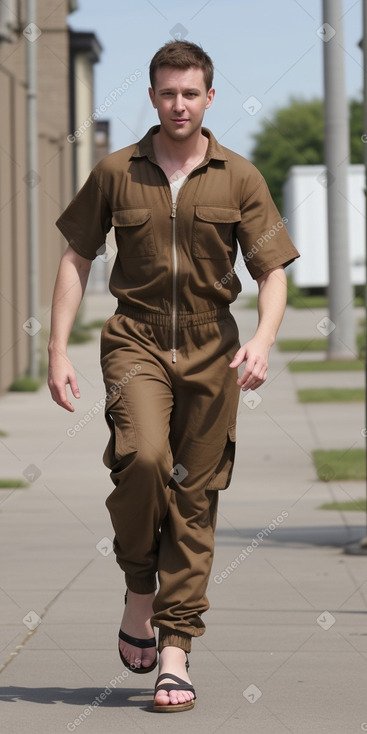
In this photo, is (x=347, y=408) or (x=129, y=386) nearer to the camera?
(x=129, y=386)

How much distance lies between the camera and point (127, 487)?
5004mm

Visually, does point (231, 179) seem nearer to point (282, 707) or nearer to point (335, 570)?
point (282, 707)

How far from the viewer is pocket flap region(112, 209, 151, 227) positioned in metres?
5.05

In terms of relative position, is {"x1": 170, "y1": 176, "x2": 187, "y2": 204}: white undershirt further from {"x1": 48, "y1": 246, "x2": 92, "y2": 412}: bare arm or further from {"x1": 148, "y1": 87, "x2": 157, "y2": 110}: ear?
{"x1": 48, "y1": 246, "x2": 92, "y2": 412}: bare arm

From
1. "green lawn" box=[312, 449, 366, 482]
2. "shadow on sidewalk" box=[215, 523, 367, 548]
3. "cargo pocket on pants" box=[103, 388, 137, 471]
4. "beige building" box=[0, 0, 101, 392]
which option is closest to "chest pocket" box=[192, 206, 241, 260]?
"cargo pocket on pants" box=[103, 388, 137, 471]

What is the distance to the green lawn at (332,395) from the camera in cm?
1864

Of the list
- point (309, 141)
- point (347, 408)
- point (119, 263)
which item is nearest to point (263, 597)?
point (119, 263)

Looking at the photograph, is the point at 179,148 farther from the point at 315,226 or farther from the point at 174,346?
the point at 315,226

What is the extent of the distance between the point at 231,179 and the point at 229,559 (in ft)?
11.4

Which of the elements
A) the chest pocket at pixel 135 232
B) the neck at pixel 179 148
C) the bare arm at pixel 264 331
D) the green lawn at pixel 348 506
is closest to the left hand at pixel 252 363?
the bare arm at pixel 264 331

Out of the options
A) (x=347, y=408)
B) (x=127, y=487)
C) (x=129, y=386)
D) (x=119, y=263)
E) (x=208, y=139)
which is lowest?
(x=347, y=408)

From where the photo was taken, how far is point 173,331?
16.7 ft

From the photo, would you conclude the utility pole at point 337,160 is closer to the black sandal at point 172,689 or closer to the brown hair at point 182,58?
the brown hair at point 182,58

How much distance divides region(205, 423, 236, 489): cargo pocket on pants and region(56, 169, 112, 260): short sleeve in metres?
0.74
